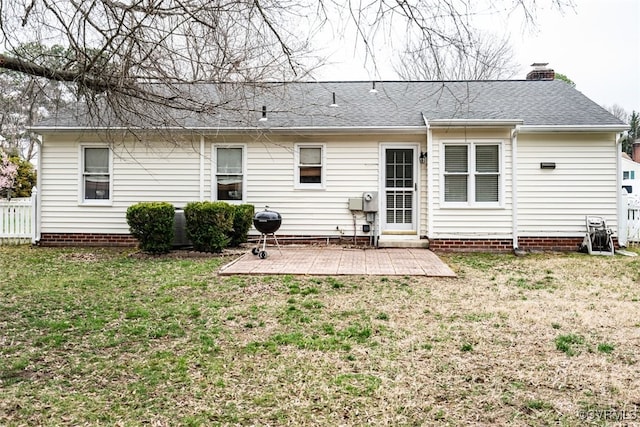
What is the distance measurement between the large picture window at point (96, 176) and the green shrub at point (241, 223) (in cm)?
337

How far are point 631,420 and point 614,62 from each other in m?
3.57

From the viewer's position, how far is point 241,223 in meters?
10.1

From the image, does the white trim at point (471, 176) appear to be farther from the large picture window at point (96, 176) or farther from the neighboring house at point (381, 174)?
the large picture window at point (96, 176)

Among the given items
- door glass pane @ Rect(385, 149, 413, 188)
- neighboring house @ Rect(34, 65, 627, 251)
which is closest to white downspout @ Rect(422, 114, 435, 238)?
neighboring house @ Rect(34, 65, 627, 251)

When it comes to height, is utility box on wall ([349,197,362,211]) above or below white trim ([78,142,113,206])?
below

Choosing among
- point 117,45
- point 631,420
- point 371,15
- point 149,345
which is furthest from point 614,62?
point 149,345

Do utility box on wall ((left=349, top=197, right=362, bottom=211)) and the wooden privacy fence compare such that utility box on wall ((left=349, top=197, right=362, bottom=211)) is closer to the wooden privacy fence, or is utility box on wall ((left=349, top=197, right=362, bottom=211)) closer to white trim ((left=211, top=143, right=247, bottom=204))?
white trim ((left=211, top=143, right=247, bottom=204))

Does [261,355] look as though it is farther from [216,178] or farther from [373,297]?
[216,178]

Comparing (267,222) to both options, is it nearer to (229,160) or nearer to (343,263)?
(343,263)

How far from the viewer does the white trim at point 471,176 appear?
9969 mm

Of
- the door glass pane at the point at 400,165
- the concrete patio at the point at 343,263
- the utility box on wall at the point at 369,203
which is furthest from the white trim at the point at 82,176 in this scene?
the door glass pane at the point at 400,165

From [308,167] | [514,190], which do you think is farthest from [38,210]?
[514,190]

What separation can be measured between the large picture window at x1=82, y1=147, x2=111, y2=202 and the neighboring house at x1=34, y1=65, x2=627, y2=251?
0.02m

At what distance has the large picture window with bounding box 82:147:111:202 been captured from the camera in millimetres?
11055
